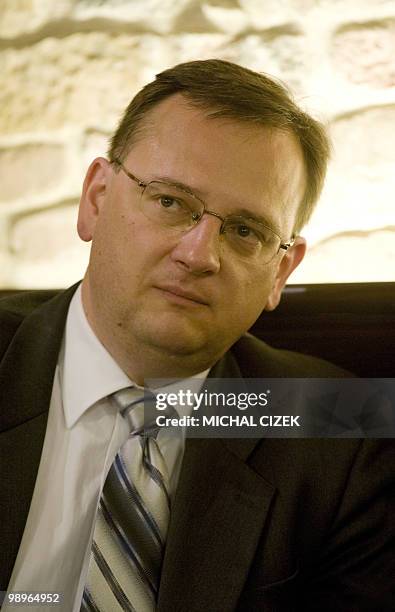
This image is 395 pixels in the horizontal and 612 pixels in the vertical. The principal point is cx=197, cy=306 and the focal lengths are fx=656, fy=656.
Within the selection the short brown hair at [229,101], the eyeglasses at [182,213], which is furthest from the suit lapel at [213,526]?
the short brown hair at [229,101]

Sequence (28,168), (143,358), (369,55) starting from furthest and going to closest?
(28,168) < (369,55) < (143,358)

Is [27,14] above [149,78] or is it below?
above

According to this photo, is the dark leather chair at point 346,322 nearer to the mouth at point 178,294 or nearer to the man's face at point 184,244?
the man's face at point 184,244

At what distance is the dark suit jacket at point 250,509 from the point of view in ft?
3.43

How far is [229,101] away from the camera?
1.12 meters

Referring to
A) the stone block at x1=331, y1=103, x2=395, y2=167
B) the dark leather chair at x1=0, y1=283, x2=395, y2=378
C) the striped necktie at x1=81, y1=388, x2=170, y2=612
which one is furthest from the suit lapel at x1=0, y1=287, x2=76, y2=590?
the stone block at x1=331, y1=103, x2=395, y2=167

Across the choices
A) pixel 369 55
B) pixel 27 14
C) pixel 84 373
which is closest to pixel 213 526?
pixel 84 373

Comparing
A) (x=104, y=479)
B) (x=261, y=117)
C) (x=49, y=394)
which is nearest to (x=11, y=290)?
(x=49, y=394)

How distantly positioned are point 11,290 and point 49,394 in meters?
0.48

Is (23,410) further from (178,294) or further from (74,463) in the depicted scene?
(178,294)

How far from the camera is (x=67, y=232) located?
1497 millimetres

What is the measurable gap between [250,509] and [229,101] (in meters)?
0.70

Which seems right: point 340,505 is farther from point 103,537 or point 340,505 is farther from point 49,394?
point 49,394

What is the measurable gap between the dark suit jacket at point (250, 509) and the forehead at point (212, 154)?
33 cm
